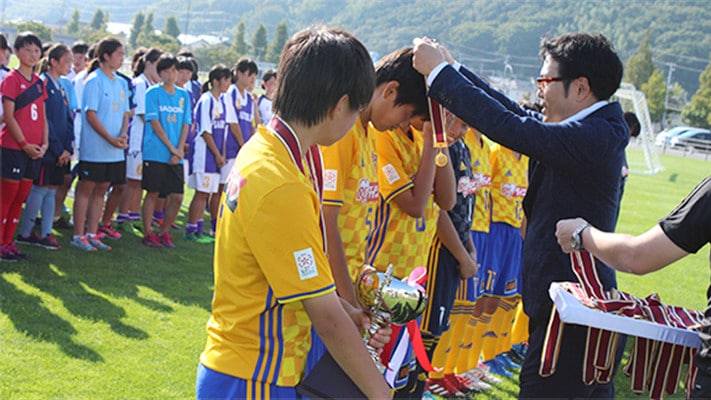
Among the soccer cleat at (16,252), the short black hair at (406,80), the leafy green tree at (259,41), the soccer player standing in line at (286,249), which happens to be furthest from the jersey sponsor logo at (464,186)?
the leafy green tree at (259,41)

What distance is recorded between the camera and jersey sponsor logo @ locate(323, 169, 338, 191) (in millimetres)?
2828

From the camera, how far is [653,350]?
93.5 inches

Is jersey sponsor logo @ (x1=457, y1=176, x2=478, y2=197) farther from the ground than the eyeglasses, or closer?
closer

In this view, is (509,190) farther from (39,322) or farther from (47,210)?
(47,210)

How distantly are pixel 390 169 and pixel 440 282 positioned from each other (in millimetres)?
1050

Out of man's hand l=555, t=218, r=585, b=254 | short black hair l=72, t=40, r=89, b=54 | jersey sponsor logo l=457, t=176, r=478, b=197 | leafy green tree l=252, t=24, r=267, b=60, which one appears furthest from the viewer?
leafy green tree l=252, t=24, r=267, b=60

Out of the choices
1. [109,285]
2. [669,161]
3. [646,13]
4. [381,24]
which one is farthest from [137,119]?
[646,13]

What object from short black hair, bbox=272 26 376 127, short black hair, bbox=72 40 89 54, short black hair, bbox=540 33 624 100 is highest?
short black hair, bbox=540 33 624 100

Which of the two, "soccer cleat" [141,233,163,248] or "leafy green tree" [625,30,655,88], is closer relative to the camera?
"soccer cleat" [141,233,163,248]

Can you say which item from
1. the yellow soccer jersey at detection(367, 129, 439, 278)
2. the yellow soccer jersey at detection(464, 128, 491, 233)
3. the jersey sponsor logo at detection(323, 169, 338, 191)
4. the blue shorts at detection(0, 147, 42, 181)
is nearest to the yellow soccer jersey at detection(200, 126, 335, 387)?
the jersey sponsor logo at detection(323, 169, 338, 191)

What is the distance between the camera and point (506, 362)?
622 centimetres

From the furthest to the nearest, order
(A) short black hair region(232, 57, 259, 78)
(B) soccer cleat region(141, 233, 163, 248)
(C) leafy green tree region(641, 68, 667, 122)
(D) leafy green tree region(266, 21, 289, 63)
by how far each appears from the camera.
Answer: (D) leafy green tree region(266, 21, 289, 63) → (C) leafy green tree region(641, 68, 667, 122) → (A) short black hair region(232, 57, 259, 78) → (B) soccer cleat region(141, 233, 163, 248)

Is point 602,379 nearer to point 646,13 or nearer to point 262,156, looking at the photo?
point 262,156

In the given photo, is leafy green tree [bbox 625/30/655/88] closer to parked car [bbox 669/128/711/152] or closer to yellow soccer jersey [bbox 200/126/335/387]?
parked car [bbox 669/128/711/152]
